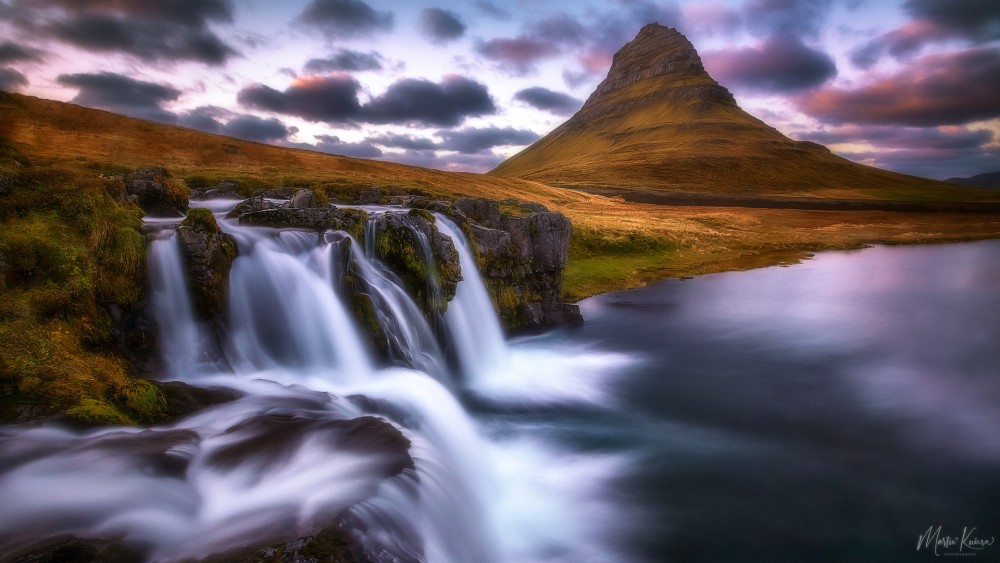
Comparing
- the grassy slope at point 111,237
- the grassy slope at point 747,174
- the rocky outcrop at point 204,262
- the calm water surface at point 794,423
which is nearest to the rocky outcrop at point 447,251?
the calm water surface at point 794,423

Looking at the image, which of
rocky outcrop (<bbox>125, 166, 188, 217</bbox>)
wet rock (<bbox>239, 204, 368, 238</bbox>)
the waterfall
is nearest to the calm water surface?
the waterfall

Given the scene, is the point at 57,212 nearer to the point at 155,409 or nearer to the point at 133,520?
the point at 155,409

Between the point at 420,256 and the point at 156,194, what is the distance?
8707 millimetres

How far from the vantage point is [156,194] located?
15.6 m

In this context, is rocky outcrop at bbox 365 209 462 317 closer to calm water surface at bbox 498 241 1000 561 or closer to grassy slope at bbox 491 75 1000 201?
calm water surface at bbox 498 241 1000 561

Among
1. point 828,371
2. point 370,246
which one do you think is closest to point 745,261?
point 828,371

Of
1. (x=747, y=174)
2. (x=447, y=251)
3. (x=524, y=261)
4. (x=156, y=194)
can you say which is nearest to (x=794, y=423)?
(x=447, y=251)

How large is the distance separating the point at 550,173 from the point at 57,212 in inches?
7098

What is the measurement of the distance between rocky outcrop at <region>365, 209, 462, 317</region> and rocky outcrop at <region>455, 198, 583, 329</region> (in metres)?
4.08

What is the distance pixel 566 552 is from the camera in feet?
26.9

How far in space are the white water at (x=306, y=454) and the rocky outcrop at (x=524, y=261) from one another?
4.41 meters

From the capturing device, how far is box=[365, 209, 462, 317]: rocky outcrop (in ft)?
49.9

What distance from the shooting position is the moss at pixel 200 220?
37.3ft

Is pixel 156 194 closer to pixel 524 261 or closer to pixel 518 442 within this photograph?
pixel 524 261
